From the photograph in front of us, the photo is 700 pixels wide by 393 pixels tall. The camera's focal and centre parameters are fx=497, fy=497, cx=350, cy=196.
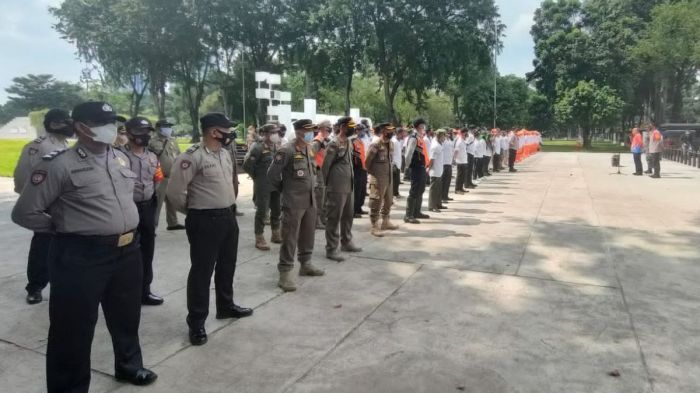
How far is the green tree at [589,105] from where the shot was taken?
122 feet

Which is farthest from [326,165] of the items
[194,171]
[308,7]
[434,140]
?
[308,7]

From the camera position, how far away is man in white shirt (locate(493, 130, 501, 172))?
18869 mm

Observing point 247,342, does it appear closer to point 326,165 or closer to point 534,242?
point 326,165

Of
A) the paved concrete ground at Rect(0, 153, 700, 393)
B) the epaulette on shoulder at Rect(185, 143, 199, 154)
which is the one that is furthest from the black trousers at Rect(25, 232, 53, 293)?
the epaulette on shoulder at Rect(185, 143, 199, 154)

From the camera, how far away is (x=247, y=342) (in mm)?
3922

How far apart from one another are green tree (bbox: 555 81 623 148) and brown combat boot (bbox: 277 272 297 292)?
37.8 meters

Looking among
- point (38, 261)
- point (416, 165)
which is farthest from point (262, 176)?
point (38, 261)

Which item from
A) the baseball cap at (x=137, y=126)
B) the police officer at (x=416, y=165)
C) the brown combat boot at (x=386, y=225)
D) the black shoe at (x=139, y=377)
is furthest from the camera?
the police officer at (x=416, y=165)

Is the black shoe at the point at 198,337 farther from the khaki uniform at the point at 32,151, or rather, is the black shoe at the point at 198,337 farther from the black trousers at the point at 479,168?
the black trousers at the point at 479,168

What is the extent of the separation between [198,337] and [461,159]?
9.83m

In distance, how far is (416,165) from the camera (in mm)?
8742

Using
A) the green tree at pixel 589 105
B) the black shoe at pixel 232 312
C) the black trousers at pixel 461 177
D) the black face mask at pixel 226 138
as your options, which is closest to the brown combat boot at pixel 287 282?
the black shoe at pixel 232 312

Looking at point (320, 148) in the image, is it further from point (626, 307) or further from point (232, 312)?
point (626, 307)

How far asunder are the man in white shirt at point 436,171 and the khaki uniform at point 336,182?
12.4 feet
